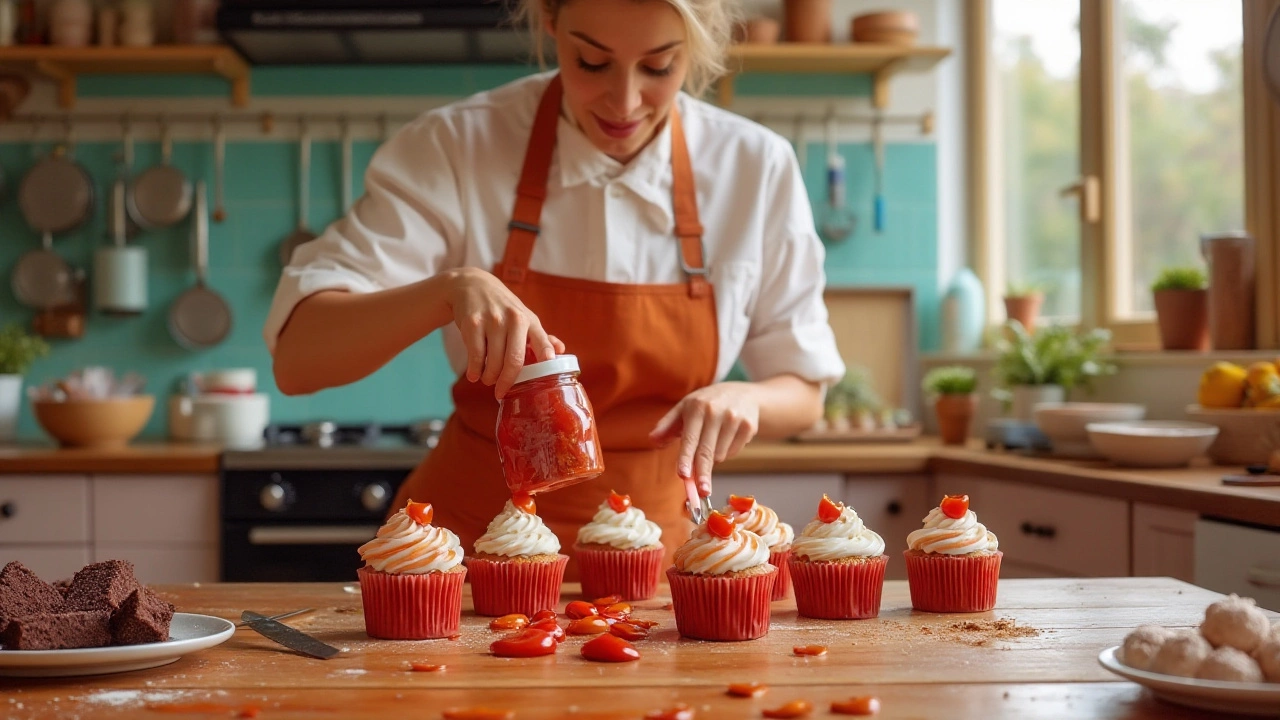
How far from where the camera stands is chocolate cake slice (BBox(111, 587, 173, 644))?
51.8 inches

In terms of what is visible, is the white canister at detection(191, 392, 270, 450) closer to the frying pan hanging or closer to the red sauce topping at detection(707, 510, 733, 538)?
the frying pan hanging

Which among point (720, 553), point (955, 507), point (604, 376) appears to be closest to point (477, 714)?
point (720, 553)

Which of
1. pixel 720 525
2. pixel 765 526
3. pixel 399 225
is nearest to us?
pixel 720 525

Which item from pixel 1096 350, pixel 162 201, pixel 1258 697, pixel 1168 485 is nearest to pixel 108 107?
pixel 162 201

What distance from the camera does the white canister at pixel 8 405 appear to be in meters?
3.97

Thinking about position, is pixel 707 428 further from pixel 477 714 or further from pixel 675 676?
pixel 477 714

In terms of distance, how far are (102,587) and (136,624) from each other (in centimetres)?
9

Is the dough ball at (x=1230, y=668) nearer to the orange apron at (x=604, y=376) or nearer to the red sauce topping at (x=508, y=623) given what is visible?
the red sauce topping at (x=508, y=623)

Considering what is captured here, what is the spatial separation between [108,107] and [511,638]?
3460mm

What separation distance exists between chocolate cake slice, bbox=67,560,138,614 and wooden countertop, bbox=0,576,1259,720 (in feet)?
0.28

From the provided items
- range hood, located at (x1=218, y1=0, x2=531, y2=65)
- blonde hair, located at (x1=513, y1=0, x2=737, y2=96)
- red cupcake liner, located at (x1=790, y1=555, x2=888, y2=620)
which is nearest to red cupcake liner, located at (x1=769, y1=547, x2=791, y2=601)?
red cupcake liner, located at (x1=790, y1=555, x2=888, y2=620)

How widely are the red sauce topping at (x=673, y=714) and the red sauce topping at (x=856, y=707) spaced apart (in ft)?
0.44

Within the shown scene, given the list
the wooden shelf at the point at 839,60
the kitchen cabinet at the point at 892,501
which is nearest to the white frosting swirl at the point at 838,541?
the kitchen cabinet at the point at 892,501

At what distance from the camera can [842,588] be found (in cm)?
162
